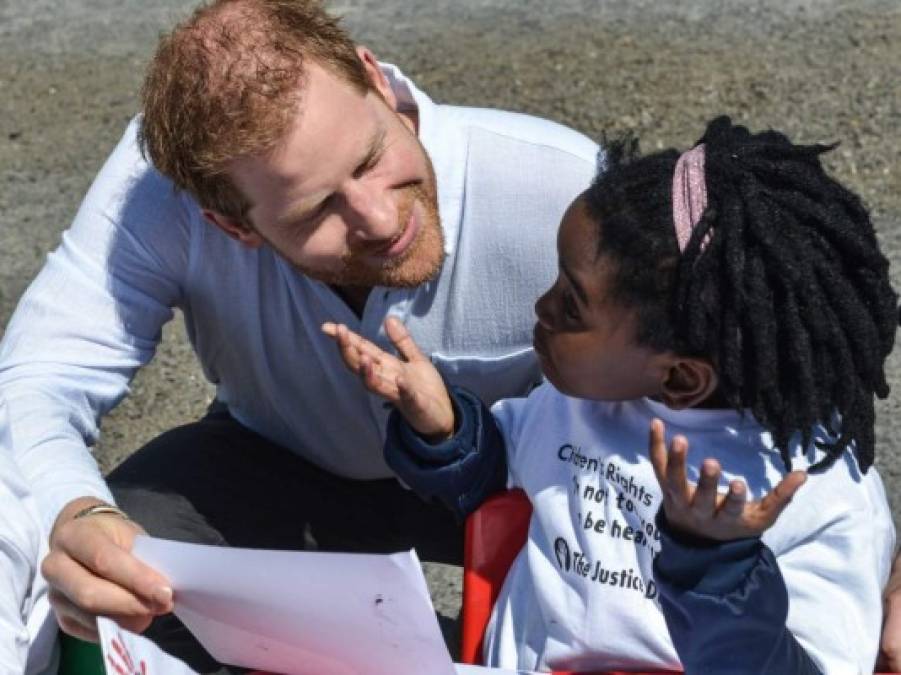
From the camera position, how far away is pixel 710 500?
1893mm

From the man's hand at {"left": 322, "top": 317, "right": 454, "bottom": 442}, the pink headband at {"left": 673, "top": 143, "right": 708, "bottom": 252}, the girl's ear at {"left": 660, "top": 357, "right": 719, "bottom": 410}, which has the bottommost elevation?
the man's hand at {"left": 322, "top": 317, "right": 454, "bottom": 442}

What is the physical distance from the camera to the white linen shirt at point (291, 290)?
277 centimetres

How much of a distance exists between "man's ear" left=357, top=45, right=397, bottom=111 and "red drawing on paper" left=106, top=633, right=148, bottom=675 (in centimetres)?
106

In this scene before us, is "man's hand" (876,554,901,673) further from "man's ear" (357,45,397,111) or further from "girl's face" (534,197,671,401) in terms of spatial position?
"man's ear" (357,45,397,111)

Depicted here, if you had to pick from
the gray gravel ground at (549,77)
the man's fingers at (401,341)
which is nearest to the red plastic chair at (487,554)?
the man's fingers at (401,341)

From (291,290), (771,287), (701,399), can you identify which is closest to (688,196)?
(771,287)

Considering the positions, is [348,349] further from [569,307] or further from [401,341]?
[569,307]

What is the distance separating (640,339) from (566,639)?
1.41 feet

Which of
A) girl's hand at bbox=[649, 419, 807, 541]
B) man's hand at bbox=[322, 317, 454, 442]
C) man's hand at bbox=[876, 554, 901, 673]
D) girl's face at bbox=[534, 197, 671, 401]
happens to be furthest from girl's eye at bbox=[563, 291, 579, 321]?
man's hand at bbox=[876, 554, 901, 673]

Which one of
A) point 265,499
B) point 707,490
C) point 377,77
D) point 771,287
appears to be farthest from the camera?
point 265,499

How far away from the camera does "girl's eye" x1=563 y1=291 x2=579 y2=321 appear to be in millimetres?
2294

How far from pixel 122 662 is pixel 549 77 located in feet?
11.1

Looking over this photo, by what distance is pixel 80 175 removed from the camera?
500 centimetres

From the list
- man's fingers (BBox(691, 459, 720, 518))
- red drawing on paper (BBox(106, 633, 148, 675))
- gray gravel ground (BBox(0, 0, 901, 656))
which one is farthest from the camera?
gray gravel ground (BBox(0, 0, 901, 656))
